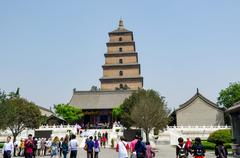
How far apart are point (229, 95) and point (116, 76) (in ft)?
66.5

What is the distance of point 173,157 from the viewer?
1856 cm

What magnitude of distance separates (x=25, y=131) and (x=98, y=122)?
16380 mm

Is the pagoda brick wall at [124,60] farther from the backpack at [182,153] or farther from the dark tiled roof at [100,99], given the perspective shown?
the backpack at [182,153]

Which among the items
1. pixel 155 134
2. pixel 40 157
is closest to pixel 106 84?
pixel 155 134

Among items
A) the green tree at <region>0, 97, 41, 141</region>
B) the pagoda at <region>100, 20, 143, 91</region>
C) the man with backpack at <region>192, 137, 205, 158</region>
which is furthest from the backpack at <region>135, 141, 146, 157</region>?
the pagoda at <region>100, 20, 143, 91</region>

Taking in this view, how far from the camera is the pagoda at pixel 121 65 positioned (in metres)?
59.4

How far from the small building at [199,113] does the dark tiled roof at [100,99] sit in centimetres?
1158

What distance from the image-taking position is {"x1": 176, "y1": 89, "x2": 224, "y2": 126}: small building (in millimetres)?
48250

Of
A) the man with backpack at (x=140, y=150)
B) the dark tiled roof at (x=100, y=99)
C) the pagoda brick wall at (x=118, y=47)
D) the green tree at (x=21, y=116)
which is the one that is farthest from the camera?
the pagoda brick wall at (x=118, y=47)

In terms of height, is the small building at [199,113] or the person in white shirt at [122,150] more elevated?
the small building at [199,113]

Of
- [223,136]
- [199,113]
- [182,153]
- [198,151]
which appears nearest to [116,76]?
[199,113]

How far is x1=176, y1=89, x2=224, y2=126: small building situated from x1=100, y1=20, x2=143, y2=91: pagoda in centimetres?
1249

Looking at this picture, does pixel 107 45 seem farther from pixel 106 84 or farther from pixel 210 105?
pixel 210 105

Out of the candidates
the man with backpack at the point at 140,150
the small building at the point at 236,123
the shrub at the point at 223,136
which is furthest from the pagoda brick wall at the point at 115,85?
the man with backpack at the point at 140,150
